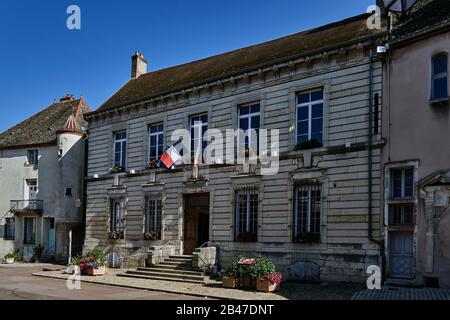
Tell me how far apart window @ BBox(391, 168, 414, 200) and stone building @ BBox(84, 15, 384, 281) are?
17.4 inches

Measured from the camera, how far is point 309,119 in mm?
15984

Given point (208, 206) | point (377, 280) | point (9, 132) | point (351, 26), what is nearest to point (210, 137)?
point (208, 206)

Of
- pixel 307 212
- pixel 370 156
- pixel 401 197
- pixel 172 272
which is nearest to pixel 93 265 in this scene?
pixel 172 272

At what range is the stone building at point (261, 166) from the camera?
573 inches

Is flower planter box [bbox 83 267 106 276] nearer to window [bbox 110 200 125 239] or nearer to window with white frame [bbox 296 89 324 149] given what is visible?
window [bbox 110 200 125 239]

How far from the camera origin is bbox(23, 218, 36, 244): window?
2674 centimetres

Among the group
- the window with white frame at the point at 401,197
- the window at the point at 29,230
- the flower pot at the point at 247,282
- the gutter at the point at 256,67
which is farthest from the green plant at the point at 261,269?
the window at the point at 29,230

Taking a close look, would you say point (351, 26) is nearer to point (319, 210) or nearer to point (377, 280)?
point (319, 210)

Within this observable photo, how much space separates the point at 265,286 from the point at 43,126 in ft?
64.4

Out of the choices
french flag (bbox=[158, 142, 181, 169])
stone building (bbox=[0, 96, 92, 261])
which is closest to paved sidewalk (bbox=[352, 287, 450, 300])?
french flag (bbox=[158, 142, 181, 169])

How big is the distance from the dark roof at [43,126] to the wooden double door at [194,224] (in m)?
10.6

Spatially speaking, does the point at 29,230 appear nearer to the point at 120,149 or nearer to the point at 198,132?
the point at 120,149

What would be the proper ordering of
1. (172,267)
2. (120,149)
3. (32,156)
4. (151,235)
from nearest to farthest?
(172,267) < (151,235) < (120,149) < (32,156)
